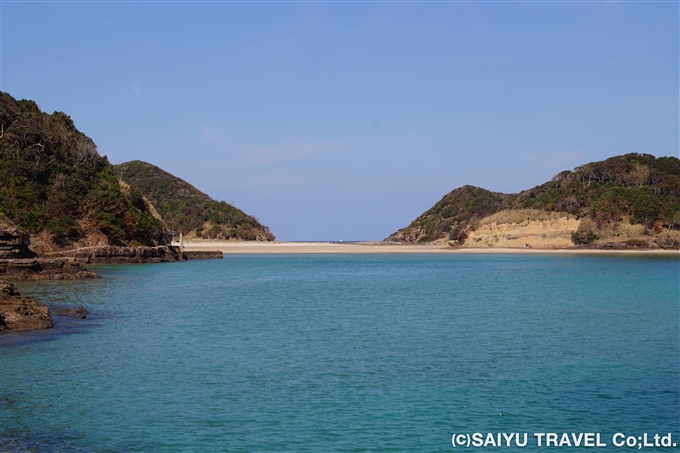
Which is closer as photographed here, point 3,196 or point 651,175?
point 3,196

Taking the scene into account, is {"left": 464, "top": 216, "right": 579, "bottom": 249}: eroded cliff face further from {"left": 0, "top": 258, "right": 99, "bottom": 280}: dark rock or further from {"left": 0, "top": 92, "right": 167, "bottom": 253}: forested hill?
{"left": 0, "top": 258, "right": 99, "bottom": 280}: dark rock

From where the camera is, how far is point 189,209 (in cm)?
11494

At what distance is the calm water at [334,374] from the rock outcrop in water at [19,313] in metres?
0.85

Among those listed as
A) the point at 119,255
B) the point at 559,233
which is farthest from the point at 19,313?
the point at 559,233

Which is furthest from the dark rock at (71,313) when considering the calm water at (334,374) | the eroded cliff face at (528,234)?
the eroded cliff face at (528,234)

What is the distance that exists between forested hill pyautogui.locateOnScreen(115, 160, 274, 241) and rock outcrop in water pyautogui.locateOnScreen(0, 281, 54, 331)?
83.4 metres

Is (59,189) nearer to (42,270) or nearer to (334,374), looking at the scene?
(42,270)

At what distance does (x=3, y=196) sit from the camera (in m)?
48.1

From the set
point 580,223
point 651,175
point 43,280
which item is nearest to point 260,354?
point 43,280

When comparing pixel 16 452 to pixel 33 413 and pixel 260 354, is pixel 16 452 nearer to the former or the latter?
pixel 33 413

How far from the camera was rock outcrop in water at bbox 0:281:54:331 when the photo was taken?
745 inches

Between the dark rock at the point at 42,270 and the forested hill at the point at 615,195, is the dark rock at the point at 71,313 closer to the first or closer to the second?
the dark rock at the point at 42,270

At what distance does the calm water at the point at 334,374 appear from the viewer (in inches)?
390

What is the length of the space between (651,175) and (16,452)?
84.9m
